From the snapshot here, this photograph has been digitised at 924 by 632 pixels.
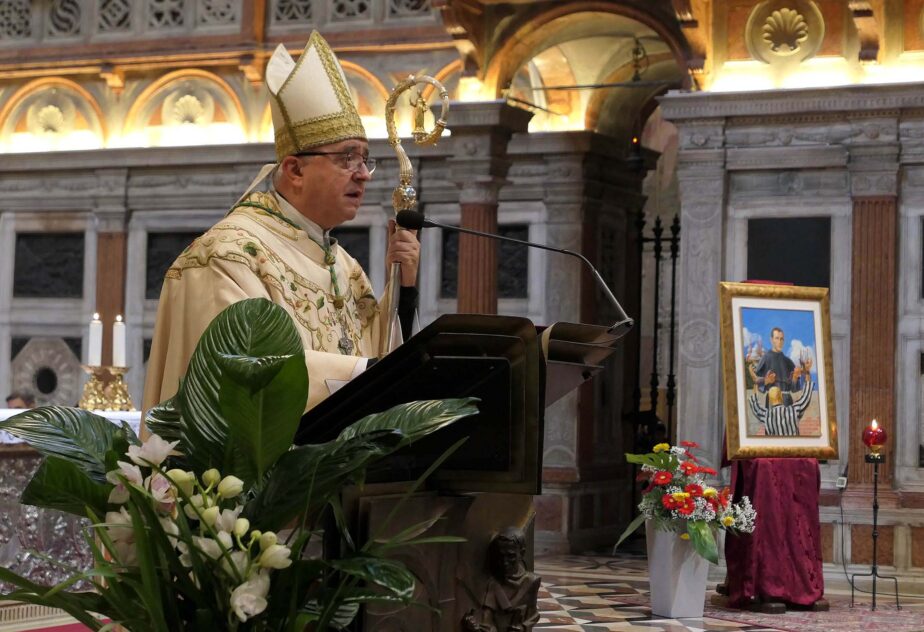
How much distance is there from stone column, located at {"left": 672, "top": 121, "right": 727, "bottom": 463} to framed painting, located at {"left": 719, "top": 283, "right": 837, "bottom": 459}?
1160 millimetres

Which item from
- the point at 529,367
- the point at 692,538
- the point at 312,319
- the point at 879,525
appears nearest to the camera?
the point at 529,367

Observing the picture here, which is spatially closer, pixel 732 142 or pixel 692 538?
pixel 692 538

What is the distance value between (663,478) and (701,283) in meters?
2.41

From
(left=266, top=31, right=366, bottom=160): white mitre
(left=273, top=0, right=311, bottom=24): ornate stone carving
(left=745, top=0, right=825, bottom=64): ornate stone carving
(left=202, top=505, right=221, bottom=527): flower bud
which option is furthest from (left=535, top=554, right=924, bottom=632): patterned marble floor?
(left=202, top=505, right=221, bottom=527): flower bud

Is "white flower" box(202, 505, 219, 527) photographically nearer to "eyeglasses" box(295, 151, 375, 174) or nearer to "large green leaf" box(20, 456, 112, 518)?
"large green leaf" box(20, 456, 112, 518)

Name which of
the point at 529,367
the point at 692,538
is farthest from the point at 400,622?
the point at 692,538

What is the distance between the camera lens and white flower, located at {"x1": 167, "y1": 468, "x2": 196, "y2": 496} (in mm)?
2312

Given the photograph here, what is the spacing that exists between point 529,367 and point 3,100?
13.0 metres

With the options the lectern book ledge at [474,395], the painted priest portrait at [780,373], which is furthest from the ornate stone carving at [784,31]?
the lectern book ledge at [474,395]

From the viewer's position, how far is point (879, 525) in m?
10.9

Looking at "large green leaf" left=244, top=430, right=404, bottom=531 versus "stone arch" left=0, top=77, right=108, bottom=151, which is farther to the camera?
"stone arch" left=0, top=77, right=108, bottom=151

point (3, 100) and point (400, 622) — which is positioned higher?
point (3, 100)

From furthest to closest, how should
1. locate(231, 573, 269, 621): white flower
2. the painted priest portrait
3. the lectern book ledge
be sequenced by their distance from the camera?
the painted priest portrait < the lectern book ledge < locate(231, 573, 269, 621): white flower

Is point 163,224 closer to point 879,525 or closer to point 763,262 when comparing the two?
point 763,262
